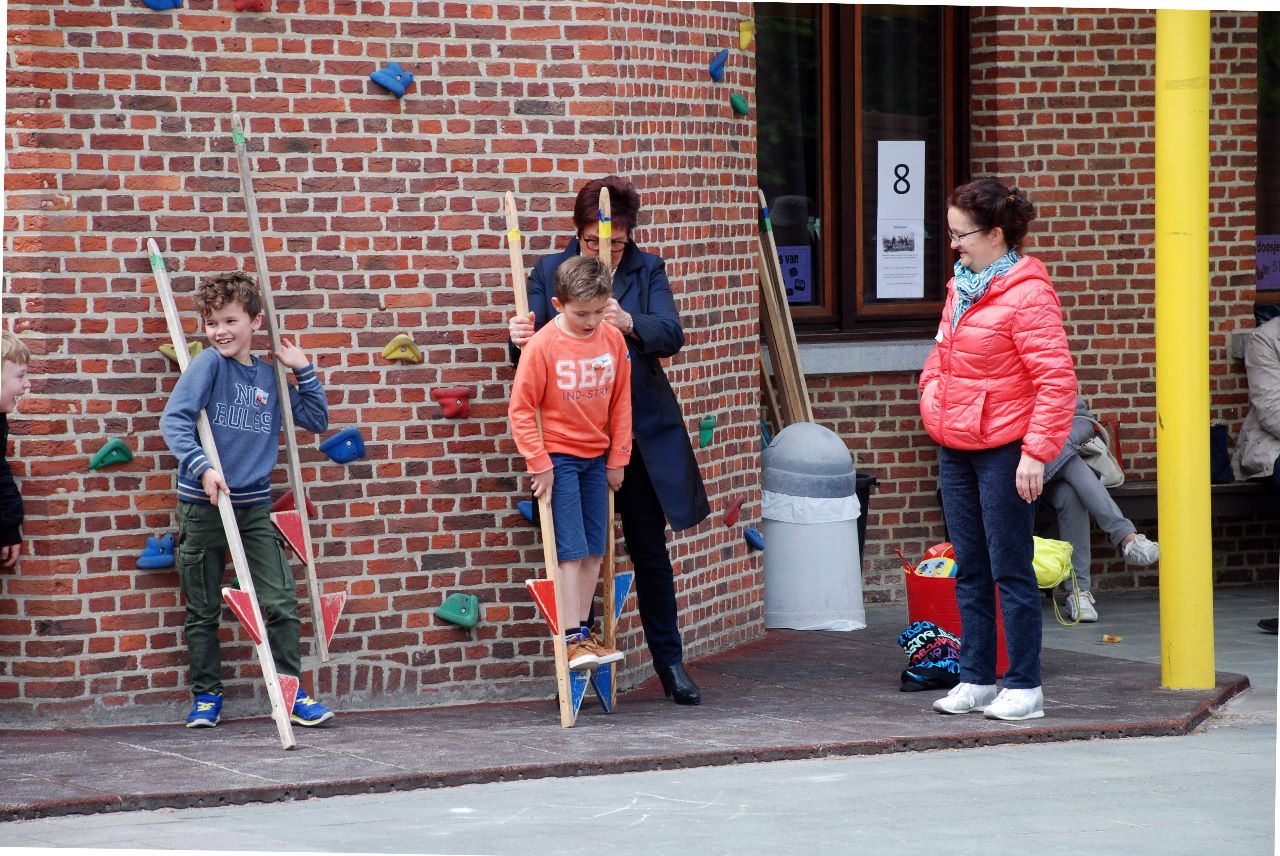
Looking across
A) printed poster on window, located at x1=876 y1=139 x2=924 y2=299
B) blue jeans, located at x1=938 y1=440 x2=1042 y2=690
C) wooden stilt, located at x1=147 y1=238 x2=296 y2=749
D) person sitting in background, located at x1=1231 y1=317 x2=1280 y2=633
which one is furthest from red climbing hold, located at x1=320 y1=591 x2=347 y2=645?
person sitting in background, located at x1=1231 y1=317 x2=1280 y2=633

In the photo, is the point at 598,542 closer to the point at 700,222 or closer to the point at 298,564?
the point at 298,564

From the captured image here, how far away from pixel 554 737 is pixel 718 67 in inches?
131

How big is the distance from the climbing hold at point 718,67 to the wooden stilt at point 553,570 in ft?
6.08

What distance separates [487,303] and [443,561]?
1044mm

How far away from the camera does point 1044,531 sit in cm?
995

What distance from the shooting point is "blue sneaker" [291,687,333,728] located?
7.05 m

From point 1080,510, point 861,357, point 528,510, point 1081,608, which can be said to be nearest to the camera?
point 528,510

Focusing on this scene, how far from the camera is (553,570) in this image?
22.9ft

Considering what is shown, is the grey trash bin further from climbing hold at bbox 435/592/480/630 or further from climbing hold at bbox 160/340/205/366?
climbing hold at bbox 160/340/205/366

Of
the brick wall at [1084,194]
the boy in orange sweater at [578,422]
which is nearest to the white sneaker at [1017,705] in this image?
the boy in orange sweater at [578,422]

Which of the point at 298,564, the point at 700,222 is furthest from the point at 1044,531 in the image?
the point at 298,564

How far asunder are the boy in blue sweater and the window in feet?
12.8

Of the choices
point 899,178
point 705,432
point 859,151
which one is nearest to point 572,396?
point 705,432

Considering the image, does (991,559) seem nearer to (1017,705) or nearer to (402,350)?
(1017,705)
